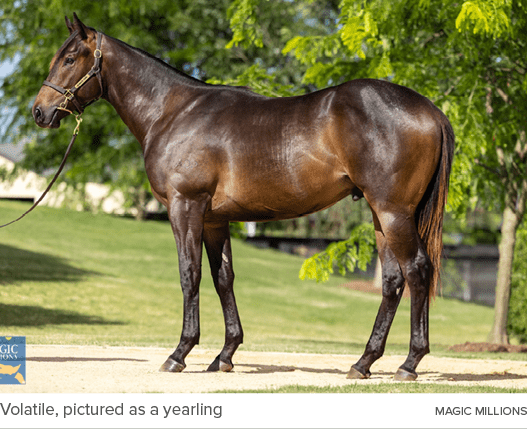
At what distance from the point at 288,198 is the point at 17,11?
2721 cm

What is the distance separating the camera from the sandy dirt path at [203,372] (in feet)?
16.3

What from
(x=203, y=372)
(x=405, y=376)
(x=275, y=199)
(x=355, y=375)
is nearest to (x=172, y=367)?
(x=203, y=372)

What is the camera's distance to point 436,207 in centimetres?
569

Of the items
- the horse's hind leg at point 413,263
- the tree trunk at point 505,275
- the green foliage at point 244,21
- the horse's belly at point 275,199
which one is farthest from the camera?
the tree trunk at point 505,275

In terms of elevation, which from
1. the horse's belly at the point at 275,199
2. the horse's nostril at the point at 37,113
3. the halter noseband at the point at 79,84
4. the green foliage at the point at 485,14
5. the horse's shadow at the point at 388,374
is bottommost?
the horse's shadow at the point at 388,374

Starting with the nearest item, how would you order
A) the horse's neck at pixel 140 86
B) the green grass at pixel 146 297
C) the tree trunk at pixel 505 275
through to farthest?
the horse's neck at pixel 140 86 < the tree trunk at pixel 505 275 < the green grass at pixel 146 297

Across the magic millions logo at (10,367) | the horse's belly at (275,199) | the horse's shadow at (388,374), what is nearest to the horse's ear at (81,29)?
the horse's belly at (275,199)

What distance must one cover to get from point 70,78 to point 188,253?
2.02 metres

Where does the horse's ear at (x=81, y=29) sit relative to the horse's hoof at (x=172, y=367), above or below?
above

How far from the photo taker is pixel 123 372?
224 inches

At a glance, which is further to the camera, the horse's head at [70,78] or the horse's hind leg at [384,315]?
the horse's head at [70,78]

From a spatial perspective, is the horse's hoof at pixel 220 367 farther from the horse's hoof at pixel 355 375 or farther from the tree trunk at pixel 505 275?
the tree trunk at pixel 505 275

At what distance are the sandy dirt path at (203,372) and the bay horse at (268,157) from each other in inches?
16.9
